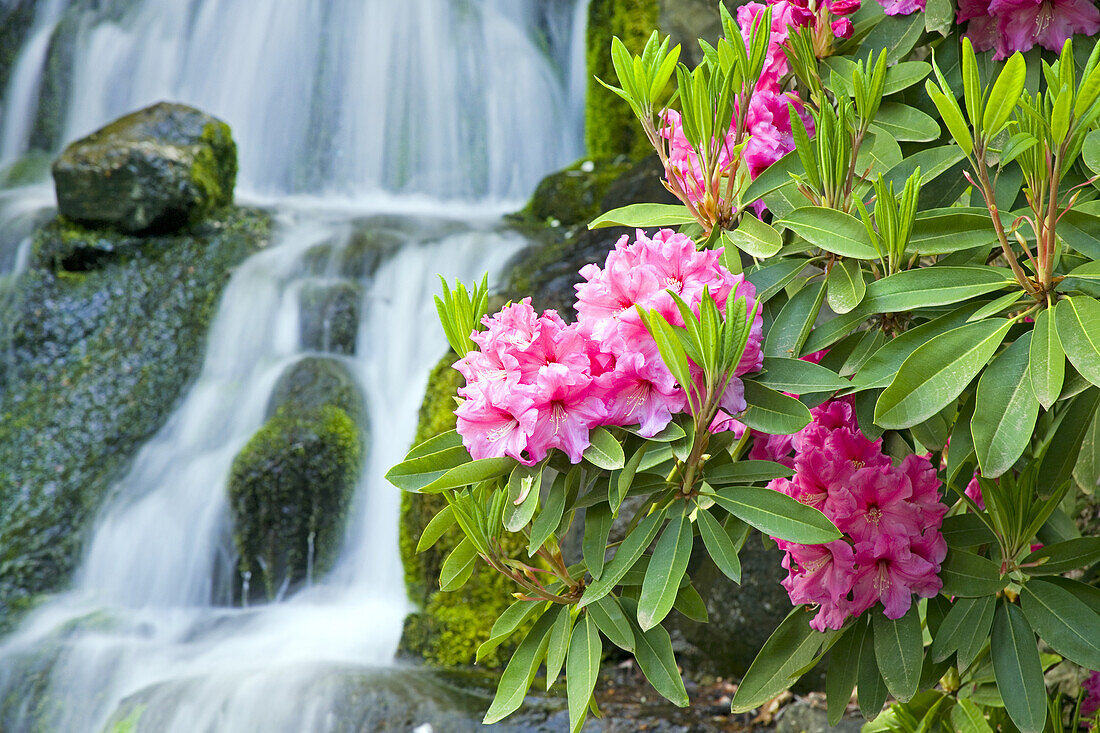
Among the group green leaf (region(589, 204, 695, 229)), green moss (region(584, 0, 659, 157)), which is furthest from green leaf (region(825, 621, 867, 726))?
green moss (region(584, 0, 659, 157))

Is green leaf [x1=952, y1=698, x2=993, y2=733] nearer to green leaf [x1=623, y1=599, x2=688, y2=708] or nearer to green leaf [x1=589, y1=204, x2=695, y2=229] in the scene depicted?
green leaf [x1=623, y1=599, x2=688, y2=708]

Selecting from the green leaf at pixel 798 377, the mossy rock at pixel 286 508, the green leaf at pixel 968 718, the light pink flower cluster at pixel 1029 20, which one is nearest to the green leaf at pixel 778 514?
the green leaf at pixel 798 377

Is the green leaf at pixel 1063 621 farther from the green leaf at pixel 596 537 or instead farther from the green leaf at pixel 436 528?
the green leaf at pixel 436 528

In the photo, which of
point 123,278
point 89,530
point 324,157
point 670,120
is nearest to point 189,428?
point 89,530

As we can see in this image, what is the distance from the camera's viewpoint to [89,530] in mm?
4551

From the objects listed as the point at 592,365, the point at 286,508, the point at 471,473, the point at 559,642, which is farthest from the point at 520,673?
the point at 286,508

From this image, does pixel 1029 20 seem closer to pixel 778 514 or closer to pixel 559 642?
pixel 778 514

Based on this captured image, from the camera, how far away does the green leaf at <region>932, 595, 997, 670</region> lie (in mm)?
1096

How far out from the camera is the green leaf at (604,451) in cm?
86

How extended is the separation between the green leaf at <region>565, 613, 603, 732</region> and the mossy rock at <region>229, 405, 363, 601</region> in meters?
3.48

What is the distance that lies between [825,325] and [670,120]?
1.29 feet

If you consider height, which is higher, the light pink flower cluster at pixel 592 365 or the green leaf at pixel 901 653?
the light pink flower cluster at pixel 592 365

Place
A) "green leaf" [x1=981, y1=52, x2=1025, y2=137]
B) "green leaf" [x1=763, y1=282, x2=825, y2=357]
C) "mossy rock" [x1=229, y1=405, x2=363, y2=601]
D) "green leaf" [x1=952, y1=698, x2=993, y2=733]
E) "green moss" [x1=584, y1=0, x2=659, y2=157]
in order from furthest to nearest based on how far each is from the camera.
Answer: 1. "green moss" [x1=584, y1=0, x2=659, y2=157]
2. "mossy rock" [x1=229, y1=405, x2=363, y2=601]
3. "green leaf" [x1=952, y1=698, x2=993, y2=733]
4. "green leaf" [x1=763, y1=282, x2=825, y2=357]
5. "green leaf" [x1=981, y1=52, x2=1025, y2=137]

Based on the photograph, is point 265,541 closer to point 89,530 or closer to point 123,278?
point 89,530
